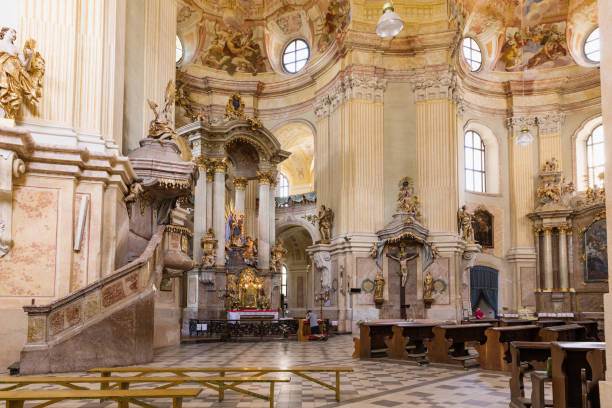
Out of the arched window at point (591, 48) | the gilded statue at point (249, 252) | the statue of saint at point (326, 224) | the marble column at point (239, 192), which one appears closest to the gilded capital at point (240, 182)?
the marble column at point (239, 192)

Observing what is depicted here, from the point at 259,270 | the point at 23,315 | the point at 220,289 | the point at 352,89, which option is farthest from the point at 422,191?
the point at 23,315

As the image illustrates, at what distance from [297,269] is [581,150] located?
16.3 meters

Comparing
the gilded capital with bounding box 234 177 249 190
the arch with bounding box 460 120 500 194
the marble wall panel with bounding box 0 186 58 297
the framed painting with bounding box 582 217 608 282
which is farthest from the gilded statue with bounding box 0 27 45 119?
the framed painting with bounding box 582 217 608 282

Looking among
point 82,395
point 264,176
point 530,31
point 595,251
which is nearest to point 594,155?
point 595,251

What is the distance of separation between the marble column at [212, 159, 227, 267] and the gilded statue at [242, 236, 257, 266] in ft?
3.20

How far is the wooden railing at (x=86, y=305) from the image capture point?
7.89 meters

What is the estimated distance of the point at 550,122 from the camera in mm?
29578

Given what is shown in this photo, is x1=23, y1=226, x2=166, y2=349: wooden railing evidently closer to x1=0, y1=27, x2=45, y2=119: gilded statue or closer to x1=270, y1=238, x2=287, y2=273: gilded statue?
x1=0, y1=27, x2=45, y2=119: gilded statue

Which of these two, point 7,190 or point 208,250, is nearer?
point 7,190

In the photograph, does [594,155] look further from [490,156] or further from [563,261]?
[563,261]

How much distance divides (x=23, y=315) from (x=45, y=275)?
0.62m

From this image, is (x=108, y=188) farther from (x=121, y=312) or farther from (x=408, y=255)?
(x=408, y=255)

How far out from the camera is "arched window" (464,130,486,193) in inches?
1174

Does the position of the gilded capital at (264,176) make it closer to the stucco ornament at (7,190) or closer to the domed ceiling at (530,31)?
the domed ceiling at (530,31)
